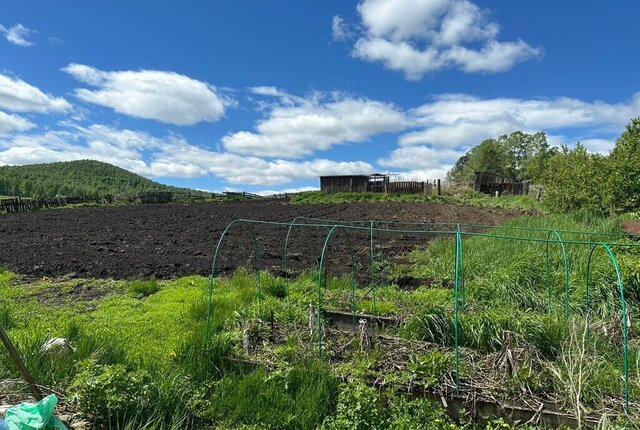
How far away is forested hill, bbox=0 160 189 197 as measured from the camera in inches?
3529

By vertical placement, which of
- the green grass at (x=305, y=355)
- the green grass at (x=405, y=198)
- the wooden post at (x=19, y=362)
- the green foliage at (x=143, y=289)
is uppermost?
the green grass at (x=405, y=198)

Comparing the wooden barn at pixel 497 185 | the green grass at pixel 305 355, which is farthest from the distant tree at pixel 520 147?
the green grass at pixel 305 355

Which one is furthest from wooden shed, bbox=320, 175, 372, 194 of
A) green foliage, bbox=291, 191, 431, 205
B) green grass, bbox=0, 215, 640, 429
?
green grass, bbox=0, 215, 640, 429

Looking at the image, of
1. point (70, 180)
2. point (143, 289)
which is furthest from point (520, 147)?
point (70, 180)

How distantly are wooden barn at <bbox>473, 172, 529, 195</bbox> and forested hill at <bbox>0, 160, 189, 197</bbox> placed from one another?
67.4 m

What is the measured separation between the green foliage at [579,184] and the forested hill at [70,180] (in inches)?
3272

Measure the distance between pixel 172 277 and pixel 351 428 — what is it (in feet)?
22.2

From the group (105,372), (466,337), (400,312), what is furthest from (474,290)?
(105,372)

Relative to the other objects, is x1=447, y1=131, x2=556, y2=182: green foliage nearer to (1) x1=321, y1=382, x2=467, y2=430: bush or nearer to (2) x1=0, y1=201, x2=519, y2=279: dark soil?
(2) x1=0, y1=201, x2=519, y2=279: dark soil

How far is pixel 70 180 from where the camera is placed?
378ft

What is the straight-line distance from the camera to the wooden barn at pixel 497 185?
39.1 m

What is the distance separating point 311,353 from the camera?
414 cm

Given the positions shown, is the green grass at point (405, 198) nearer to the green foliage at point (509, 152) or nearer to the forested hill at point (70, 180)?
the green foliage at point (509, 152)

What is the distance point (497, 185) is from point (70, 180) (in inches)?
4557
